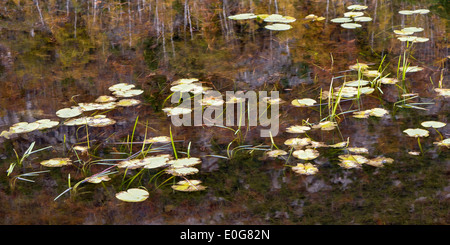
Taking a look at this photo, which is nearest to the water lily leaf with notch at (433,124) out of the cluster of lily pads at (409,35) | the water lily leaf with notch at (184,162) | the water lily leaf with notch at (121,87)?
the water lily leaf with notch at (184,162)

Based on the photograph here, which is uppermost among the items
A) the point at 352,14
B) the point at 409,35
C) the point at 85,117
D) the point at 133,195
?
the point at 352,14

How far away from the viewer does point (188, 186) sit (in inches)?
71.5

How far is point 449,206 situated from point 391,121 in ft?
2.13

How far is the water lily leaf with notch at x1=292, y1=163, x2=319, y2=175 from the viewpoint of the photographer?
1863 mm

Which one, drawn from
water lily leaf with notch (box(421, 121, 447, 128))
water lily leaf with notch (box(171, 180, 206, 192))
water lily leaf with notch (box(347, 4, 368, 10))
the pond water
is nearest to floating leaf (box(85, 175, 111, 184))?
the pond water

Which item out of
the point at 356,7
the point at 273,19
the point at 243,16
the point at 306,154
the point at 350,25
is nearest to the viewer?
the point at 306,154

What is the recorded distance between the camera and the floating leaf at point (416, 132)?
6.81ft

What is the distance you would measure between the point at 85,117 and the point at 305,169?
1.15 meters

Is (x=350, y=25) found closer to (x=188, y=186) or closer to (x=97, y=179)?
(x=188, y=186)

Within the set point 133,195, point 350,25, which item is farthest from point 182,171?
point 350,25

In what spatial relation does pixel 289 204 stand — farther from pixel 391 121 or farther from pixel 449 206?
pixel 391 121

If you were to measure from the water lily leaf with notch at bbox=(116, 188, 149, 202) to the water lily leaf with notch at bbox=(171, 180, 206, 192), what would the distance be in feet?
0.38

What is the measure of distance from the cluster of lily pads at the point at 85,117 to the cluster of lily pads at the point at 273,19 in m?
1.48

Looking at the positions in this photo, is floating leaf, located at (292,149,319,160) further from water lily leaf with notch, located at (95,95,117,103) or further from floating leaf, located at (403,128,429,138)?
water lily leaf with notch, located at (95,95,117,103)
